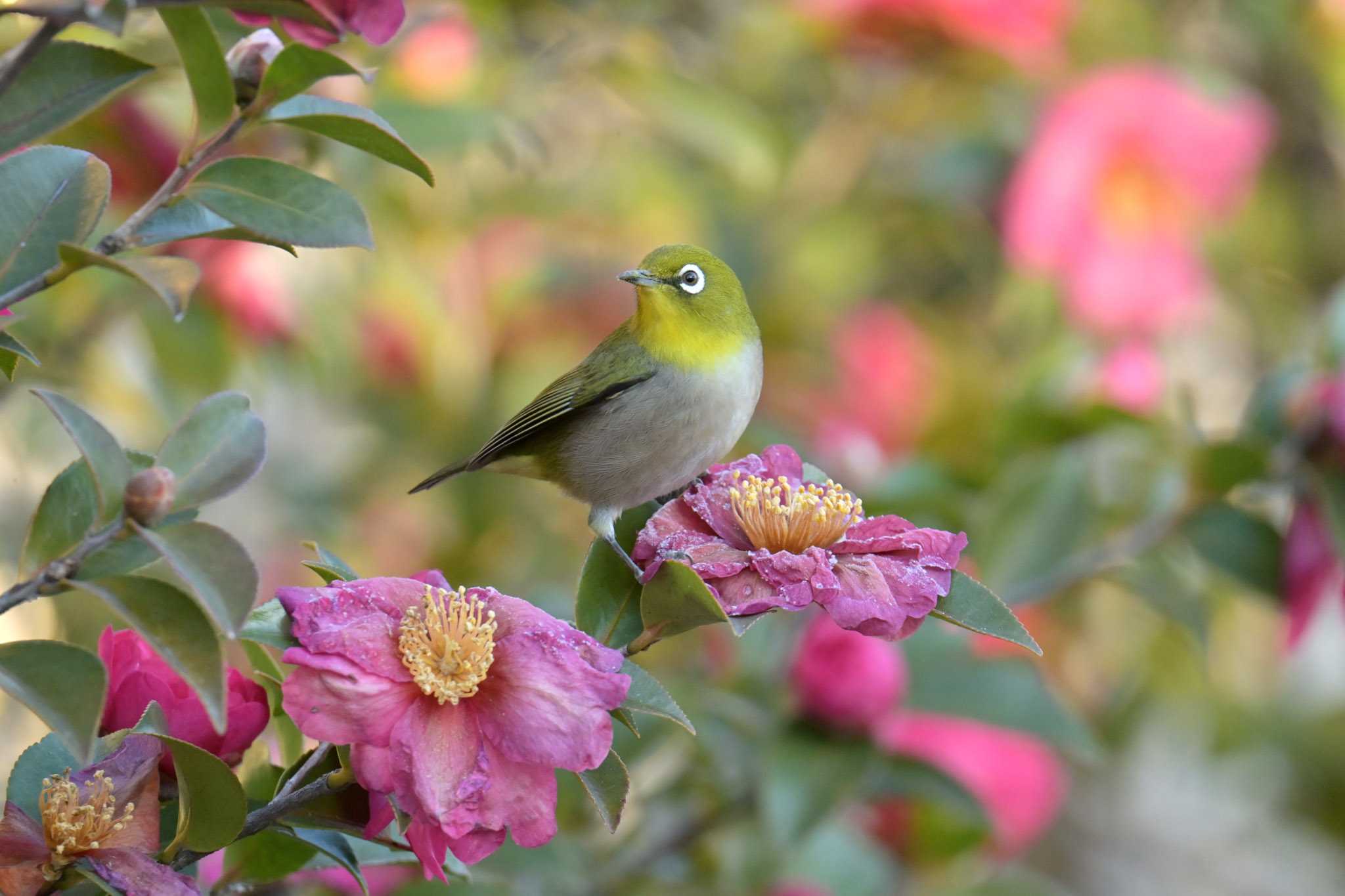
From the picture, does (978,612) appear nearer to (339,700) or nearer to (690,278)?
(339,700)

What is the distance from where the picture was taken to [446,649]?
1.04 metres

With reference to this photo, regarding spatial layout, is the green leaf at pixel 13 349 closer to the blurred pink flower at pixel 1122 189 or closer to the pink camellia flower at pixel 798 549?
the pink camellia flower at pixel 798 549

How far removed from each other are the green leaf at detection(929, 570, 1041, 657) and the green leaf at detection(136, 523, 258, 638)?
20.7 inches

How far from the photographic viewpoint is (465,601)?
1062 millimetres

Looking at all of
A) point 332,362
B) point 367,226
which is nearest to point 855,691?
point 367,226

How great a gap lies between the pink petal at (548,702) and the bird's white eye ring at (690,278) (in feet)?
2.57

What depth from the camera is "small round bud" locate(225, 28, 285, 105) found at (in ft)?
3.42

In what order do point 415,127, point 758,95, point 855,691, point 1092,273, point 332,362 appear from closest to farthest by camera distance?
point 855,691 → point 415,127 → point 332,362 → point 1092,273 → point 758,95

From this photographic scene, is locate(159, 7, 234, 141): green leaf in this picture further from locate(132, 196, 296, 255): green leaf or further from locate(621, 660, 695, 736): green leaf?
locate(621, 660, 695, 736): green leaf

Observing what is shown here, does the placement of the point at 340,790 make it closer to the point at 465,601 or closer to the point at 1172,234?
the point at 465,601

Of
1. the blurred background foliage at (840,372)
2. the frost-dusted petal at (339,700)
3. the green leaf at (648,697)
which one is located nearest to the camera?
the frost-dusted petal at (339,700)

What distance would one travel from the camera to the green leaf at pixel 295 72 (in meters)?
0.98

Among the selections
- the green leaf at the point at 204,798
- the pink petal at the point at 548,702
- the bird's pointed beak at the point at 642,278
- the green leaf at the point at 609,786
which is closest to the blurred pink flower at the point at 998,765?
the bird's pointed beak at the point at 642,278

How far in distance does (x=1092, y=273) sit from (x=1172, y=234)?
23 centimetres
